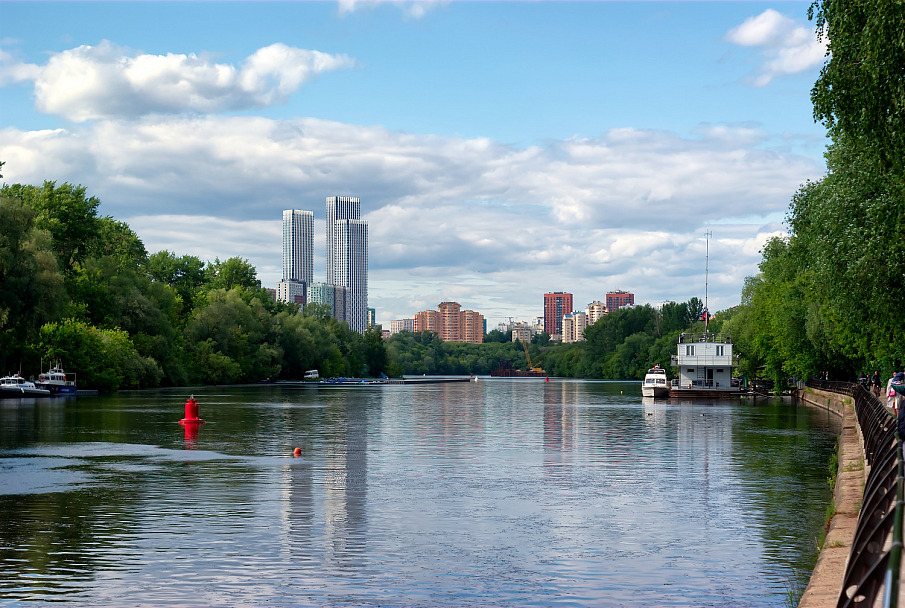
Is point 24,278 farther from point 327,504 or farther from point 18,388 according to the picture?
point 327,504

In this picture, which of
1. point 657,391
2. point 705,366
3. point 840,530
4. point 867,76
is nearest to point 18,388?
point 657,391

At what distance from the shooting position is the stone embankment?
13.5 metres

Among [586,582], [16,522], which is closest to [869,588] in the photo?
[586,582]

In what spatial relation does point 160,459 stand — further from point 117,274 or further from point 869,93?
point 117,274

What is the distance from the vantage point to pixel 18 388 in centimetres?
9000

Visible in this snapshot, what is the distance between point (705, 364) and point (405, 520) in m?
85.2

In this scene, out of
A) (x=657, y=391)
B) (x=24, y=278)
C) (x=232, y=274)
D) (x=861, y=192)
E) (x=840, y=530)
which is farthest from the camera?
(x=232, y=274)

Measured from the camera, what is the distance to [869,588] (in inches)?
357

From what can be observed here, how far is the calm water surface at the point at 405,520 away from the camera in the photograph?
15500 mm

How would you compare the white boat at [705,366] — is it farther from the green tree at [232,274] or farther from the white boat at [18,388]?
the green tree at [232,274]

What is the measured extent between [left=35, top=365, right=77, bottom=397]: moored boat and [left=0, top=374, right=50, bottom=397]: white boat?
1.20 m

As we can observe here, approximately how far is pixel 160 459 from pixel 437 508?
15.3 metres

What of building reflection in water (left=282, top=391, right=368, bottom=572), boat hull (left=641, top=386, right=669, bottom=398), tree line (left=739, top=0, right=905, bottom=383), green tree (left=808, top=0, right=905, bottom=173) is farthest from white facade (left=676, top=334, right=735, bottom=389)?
green tree (left=808, top=0, right=905, bottom=173)

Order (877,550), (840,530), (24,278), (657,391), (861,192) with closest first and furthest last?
1. (877,550)
2. (840,530)
3. (861,192)
4. (24,278)
5. (657,391)
